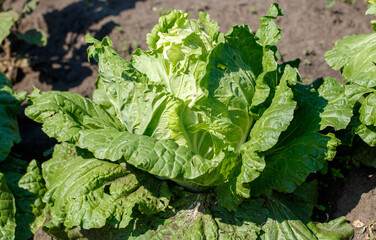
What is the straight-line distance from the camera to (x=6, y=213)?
4195 mm

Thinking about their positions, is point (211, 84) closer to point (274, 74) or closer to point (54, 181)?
point (274, 74)

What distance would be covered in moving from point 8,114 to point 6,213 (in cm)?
147

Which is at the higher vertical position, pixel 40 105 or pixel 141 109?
pixel 141 109

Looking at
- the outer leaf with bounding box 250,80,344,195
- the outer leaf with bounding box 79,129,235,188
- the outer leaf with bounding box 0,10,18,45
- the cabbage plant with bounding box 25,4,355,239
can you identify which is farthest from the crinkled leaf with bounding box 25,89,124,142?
the outer leaf with bounding box 0,10,18,45

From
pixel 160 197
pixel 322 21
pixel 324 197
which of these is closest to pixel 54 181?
pixel 160 197

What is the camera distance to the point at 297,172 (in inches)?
137

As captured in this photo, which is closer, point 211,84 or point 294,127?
point 211,84

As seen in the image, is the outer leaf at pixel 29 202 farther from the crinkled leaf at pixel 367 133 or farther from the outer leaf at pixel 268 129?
the crinkled leaf at pixel 367 133

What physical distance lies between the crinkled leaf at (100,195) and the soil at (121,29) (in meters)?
1.95

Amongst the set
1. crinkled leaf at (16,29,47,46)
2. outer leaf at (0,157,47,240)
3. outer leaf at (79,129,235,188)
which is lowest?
outer leaf at (0,157,47,240)

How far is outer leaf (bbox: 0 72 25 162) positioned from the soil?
2.34 feet

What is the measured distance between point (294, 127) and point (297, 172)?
0.54 metres

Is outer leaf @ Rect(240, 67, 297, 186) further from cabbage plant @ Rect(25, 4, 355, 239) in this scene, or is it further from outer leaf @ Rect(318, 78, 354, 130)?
outer leaf @ Rect(318, 78, 354, 130)

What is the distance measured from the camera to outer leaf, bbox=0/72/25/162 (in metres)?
4.75
